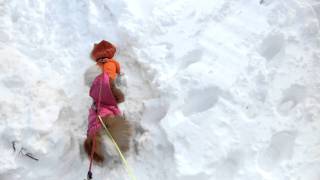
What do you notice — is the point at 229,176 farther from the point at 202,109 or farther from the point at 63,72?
the point at 63,72

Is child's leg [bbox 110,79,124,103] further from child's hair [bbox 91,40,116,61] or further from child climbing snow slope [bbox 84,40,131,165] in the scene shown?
child's hair [bbox 91,40,116,61]

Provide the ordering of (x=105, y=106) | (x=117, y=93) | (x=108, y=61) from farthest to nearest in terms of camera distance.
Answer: (x=108, y=61)
(x=117, y=93)
(x=105, y=106)

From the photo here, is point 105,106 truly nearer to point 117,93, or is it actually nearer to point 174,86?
point 117,93

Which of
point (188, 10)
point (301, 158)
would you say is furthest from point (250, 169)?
point (188, 10)

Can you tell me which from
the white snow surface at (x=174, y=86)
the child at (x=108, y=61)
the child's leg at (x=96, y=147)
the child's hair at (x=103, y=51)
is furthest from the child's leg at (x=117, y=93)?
the child's leg at (x=96, y=147)

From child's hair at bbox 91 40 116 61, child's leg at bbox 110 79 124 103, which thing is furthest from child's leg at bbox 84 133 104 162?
child's hair at bbox 91 40 116 61

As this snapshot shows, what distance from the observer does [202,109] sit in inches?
179

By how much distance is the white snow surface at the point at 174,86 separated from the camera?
426 centimetres

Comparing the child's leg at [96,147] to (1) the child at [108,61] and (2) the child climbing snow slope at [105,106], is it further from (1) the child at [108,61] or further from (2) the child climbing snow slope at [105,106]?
(1) the child at [108,61]

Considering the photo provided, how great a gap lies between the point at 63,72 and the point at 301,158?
8.56 ft

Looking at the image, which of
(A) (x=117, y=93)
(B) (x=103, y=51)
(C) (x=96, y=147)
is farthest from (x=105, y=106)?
(B) (x=103, y=51)

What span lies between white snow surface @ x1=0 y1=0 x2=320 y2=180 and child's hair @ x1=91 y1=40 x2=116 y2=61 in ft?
0.65

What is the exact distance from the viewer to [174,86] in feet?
15.4

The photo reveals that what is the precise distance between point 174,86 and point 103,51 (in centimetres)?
85
